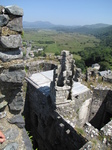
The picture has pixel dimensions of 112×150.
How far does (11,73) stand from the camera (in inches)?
187

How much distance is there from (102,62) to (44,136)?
51.9 meters

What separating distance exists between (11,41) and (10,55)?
470mm

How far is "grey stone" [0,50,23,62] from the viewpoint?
4.49 m

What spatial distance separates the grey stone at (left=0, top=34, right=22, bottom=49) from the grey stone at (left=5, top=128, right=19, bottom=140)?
299 cm

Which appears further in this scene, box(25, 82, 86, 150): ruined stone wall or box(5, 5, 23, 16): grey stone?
box(25, 82, 86, 150): ruined stone wall

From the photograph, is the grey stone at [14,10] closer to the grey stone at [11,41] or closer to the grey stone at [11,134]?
the grey stone at [11,41]

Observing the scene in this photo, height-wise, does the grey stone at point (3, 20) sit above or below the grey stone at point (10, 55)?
above

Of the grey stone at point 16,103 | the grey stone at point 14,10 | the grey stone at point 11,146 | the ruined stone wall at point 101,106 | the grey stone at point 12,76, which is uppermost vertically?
the grey stone at point 14,10

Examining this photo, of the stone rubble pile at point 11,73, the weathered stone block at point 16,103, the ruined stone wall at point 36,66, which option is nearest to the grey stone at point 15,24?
the stone rubble pile at point 11,73

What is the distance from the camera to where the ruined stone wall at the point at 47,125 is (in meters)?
6.71

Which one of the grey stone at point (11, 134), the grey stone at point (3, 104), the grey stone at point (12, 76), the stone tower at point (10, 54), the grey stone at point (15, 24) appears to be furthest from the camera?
the grey stone at point (3, 104)

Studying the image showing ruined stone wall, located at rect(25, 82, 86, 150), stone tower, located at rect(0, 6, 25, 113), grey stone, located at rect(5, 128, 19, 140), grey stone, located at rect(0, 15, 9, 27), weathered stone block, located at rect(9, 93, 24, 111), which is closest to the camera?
grey stone, located at rect(0, 15, 9, 27)

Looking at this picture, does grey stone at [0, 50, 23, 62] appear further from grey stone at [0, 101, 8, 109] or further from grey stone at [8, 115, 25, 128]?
grey stone at [8, 115, 25, 128]

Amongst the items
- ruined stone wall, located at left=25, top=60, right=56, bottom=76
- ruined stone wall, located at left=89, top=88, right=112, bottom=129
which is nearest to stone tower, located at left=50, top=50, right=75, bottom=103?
ruined stone wall, located at left=89, top=88, right=112, bottom=129
